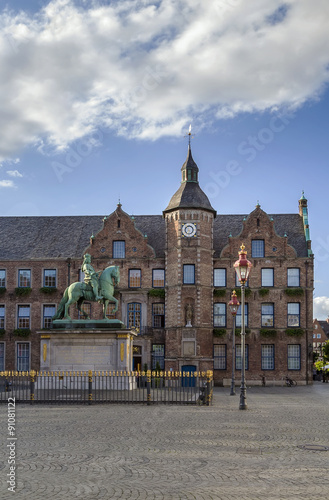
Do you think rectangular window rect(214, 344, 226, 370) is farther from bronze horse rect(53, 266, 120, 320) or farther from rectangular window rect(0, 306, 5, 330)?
bronze horse rect(53, 266, 120, 320)

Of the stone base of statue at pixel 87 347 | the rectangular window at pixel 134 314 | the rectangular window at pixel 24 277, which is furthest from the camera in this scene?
the rectangular window at pixel 24 277

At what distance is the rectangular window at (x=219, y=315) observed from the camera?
53.5m

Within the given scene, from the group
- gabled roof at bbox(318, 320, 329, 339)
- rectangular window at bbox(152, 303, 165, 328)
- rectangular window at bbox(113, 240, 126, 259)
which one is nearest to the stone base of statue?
rectangular window at bbox(152, 303, 165, 328)

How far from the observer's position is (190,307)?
170 ft

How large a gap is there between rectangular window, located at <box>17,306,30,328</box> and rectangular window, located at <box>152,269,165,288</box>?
11600 millimetres

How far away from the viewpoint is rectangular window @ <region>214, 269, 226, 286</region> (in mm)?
54250

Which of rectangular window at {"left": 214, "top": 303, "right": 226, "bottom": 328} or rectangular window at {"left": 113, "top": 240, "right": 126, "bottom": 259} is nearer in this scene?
rectangular window at {"left": 214, "top": 303, "right": 226, "bottom": 328}

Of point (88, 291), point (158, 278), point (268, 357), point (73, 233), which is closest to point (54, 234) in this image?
point (73, 233)

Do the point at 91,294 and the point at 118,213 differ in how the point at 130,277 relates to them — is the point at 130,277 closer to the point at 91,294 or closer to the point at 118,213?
the point at 118,213

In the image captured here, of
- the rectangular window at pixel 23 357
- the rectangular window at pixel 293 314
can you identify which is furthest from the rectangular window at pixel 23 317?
the rectangular window at pixel 293 314

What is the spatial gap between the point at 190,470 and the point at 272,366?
42.2 metres

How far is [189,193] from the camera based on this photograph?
176ft

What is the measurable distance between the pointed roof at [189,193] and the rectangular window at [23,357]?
17147 millimetres

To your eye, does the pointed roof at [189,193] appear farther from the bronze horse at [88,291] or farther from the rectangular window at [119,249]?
the bronze horse at [88,291]
